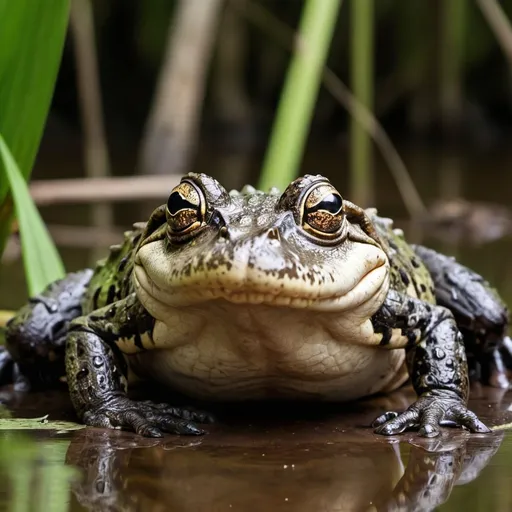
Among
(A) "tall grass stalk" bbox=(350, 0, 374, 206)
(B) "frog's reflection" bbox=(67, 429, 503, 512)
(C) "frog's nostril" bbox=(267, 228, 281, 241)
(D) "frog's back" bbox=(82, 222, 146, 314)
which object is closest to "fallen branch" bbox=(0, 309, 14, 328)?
(D) "frog's back" bbox=(82, 222, 146, 314)

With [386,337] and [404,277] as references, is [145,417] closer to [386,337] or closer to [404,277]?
[386,337]

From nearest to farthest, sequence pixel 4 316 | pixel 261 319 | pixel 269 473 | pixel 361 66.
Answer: pixel 269 473
pixel 261 319
pixel 4 316
pixel 361 66

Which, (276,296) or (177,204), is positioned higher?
(177,204)

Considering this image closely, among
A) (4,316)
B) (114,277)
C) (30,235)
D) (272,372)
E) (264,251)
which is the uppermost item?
(30,235)

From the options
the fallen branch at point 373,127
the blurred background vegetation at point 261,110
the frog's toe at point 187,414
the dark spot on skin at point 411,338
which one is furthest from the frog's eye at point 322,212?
the blurred background vegetation at point 261,110

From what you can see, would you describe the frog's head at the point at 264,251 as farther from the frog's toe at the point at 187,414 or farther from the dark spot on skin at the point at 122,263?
the dark spot on skin at the point at 122,263

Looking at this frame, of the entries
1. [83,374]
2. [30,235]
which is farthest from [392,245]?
[30,235]
